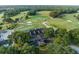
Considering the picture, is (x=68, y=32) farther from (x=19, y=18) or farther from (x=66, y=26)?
(x=19, y=18)

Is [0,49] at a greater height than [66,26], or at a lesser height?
lesser
